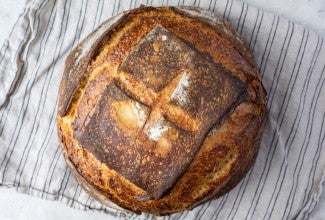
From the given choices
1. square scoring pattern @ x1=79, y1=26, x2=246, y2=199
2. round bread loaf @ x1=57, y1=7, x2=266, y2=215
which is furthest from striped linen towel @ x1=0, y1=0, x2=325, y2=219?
square scoring pattern @ x1=79, y1=26, x2=246, y2=199

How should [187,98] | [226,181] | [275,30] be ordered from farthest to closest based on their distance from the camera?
[275,30], [226,181], [187,98]

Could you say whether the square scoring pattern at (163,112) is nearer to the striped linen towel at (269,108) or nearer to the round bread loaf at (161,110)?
the round bread loaf at (161,110)

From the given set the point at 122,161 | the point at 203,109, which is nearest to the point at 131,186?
the point at 122,161

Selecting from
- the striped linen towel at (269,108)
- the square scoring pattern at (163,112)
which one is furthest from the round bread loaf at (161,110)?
the striped linen towel at (269,108)

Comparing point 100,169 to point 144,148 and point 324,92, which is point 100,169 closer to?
point 144,148

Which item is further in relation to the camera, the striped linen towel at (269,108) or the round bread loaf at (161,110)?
the striped linen towel at (269,108)

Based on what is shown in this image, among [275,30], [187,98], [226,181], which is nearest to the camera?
[187,98]

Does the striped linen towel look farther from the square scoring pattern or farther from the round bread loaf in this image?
the square scoring pattern
